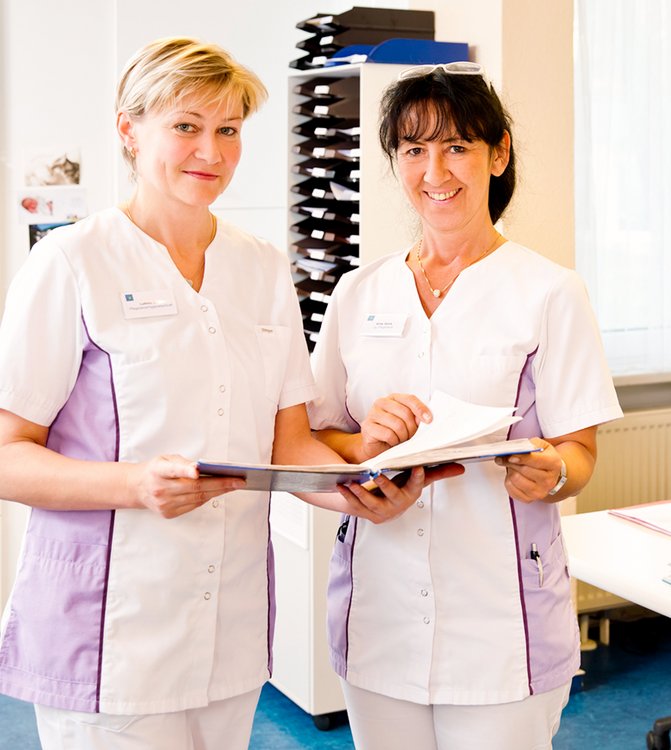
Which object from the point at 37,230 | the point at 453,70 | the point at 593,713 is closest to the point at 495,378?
the point at 453,70

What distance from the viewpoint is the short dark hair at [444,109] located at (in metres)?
1.72

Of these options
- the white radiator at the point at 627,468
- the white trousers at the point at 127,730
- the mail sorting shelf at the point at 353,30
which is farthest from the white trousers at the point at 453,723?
the white radiator at the point at 627,468

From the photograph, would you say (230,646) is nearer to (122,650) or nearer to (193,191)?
(122,650)

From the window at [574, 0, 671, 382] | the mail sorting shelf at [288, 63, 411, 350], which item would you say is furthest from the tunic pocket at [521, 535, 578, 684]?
the window at [574, 0, 671, 382]

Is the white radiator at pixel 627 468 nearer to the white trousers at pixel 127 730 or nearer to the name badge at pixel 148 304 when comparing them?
the white trousers at pixel 127 730

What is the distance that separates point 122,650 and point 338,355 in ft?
2.08

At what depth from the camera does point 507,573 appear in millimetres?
1699

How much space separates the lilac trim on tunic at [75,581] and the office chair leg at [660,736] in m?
2.02

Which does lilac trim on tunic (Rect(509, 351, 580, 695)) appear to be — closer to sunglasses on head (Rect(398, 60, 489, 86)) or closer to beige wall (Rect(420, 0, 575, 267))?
sunglasses on head (Rect(398, 60, 489, 86))

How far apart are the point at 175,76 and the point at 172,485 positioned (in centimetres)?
59

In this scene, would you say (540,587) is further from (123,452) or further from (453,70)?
(453,70)

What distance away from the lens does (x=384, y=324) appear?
1.80m

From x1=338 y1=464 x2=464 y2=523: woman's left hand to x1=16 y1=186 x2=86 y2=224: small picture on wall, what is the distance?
90.9 inches

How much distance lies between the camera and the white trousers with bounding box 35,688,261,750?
1.52 metres
